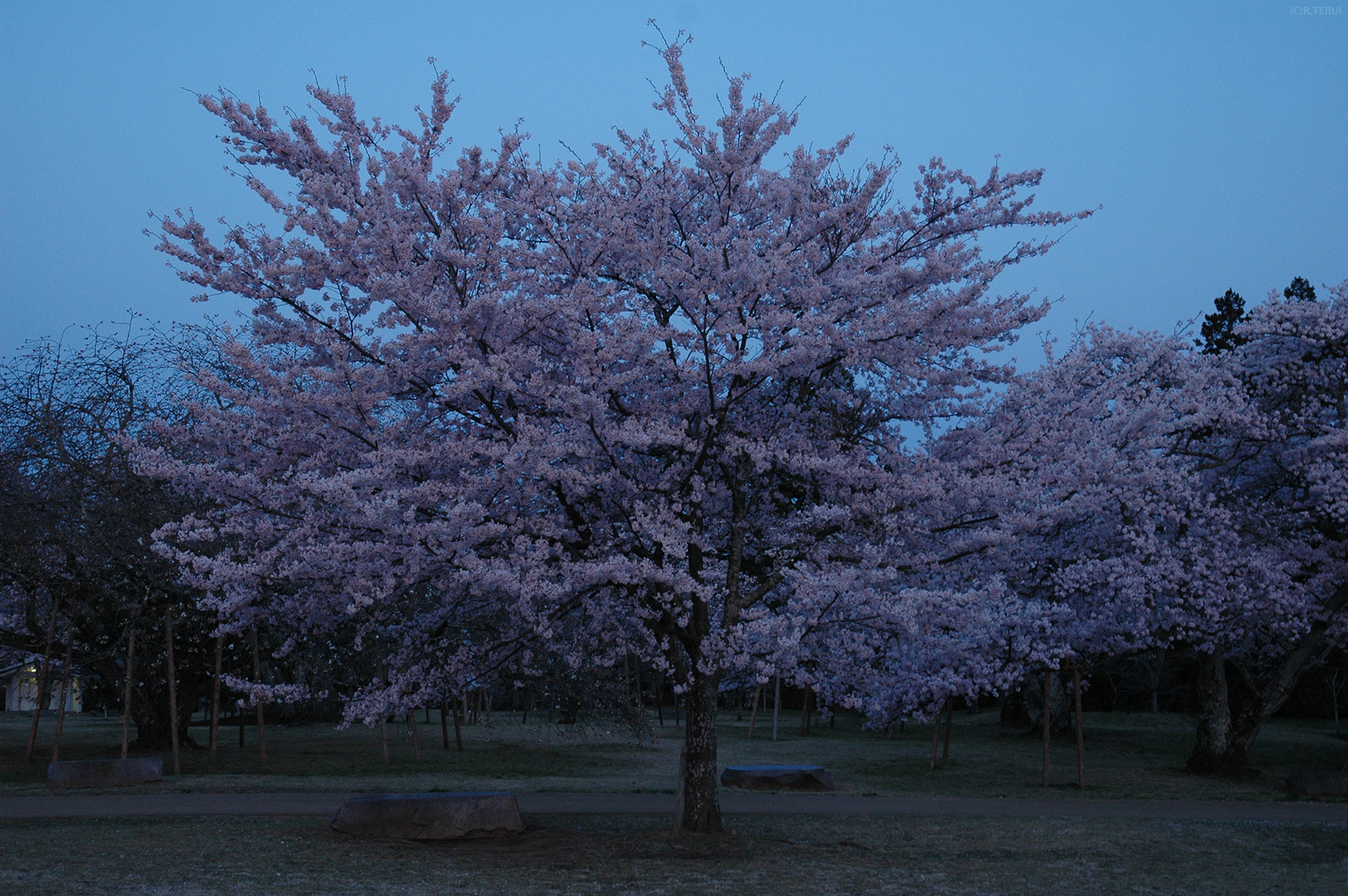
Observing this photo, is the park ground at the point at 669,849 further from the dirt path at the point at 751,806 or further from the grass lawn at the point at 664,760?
the dirt path at the point at 751,806

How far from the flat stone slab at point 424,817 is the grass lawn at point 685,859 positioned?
0.65 ft

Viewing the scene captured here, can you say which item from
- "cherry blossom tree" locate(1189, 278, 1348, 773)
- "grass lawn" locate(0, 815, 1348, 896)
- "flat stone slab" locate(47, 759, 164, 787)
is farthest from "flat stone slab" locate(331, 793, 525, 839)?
"cherry blossom tree" locate(1189, 278, 1348, 773)

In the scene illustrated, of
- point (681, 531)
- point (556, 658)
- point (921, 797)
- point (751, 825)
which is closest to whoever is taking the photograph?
point (681, 531)

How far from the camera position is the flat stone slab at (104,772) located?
1580 cm

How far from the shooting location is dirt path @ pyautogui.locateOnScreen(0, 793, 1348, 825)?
13.4 meters

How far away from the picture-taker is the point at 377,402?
397 inches

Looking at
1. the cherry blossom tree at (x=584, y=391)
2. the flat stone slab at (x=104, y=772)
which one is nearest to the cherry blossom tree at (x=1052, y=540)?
the cherry blossom tree at (x=584, y=391)

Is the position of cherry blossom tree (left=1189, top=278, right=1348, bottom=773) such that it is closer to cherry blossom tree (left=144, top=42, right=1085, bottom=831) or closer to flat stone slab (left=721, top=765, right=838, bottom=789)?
flat stone slab (left=721, top=765, right=838, bottom=789)

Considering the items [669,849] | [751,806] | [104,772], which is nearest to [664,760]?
[751,806]

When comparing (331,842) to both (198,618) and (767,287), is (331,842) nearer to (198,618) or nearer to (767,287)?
(767,287)

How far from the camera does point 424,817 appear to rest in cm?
1153

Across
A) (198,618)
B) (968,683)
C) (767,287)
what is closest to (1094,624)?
(968,683)

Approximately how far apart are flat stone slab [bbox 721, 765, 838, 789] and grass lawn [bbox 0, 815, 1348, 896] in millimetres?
4788

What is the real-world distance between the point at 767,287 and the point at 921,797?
34.2 feet
